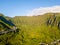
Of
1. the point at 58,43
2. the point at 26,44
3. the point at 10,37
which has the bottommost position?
the point at 58,43

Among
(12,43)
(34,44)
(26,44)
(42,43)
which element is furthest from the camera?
(42,43)

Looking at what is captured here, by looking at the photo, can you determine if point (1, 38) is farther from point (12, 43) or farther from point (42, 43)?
point (42, 43)

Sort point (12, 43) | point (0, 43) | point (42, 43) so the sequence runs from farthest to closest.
A: point (42, 43) → point (12, 43) → point (0, 43)

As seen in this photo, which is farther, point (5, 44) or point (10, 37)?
point (10, 37)

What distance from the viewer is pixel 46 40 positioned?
17738 centimetres

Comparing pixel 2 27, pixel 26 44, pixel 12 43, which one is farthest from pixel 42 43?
pixel 12 43

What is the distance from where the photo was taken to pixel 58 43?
Result: 197m

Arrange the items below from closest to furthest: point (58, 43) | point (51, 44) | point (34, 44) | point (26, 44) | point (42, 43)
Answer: point (26, 44)
point (34, 44)
point (42, 43)
point (51, 44)
point (58, 43)

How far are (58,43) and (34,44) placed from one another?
63.3 meters

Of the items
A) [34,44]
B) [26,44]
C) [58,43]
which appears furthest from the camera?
[58,43]

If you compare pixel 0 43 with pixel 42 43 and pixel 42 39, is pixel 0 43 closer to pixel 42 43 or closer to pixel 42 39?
pixel 42 43

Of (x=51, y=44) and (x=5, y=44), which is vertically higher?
(x=5, y=44)

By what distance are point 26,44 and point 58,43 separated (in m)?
80.5

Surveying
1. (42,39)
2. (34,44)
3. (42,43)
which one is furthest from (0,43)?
(42,39)
